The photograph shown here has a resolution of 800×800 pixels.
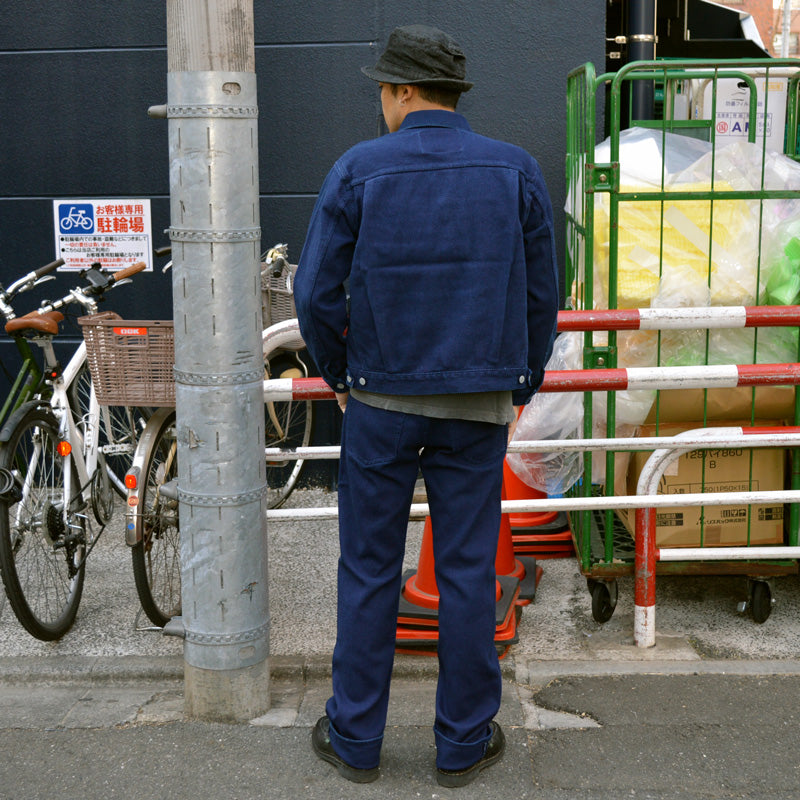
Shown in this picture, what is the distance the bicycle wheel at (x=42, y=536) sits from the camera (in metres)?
3.83

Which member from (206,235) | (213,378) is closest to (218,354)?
(213,378)

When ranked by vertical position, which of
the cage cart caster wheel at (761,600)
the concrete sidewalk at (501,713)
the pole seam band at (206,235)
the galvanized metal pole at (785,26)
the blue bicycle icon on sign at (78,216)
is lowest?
the concrete sidewalk at (501,713)

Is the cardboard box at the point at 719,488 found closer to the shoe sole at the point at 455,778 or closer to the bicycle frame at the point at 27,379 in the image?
the shoe sole at the point at 455,778

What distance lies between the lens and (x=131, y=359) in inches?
147

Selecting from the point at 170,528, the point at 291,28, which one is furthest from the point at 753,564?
the point at 291,28

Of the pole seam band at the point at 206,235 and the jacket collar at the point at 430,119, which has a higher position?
the jacket collar at the point at 430,119

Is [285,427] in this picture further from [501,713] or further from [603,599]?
[501,713]

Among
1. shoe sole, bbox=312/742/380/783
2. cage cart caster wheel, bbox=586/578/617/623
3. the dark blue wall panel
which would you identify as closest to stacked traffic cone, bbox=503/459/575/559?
cage cart caster wheel, bbox=586/578/617/623

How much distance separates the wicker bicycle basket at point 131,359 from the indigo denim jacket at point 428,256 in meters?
1.04

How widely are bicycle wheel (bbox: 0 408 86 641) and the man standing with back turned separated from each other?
4.54ft

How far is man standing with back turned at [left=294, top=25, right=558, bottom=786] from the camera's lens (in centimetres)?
273

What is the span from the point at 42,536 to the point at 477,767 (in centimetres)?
187

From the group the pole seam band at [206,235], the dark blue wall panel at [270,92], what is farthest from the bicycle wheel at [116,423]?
the pole seam band at [206,235]

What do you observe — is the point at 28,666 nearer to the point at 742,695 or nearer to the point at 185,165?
the point at 185,165
